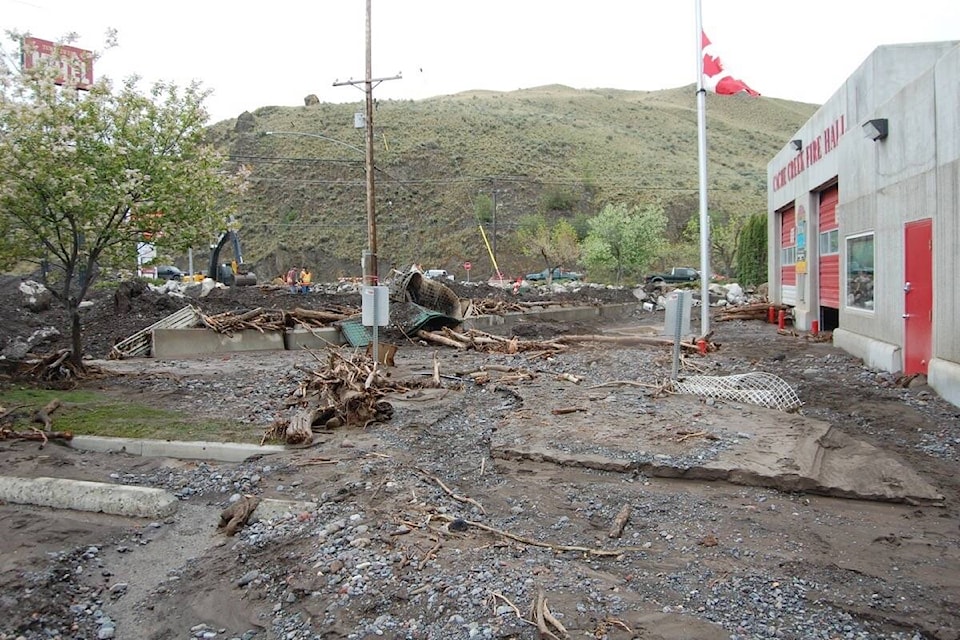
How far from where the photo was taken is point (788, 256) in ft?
80.4

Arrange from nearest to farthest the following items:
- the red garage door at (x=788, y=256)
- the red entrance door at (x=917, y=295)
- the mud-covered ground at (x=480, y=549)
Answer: the mud-covered ground at (x=480, y=549) < the red entrance door at (x=917, y=295) < the red garage door at (x=788, y=256)

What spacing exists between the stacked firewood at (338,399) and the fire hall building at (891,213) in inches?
284

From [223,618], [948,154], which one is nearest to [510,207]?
[948,154]

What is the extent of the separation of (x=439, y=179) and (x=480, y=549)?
64.5 m

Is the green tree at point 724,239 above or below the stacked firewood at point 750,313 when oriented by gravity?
above

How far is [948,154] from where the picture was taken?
390 inches

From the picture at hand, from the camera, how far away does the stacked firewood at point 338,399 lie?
Answer: 337 inches

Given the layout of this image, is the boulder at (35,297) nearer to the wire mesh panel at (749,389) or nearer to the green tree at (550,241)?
the wire mesh panel at (749,389)

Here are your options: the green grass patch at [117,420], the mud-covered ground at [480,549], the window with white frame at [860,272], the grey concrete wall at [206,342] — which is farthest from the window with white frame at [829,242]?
the green grass patch at [117,420]

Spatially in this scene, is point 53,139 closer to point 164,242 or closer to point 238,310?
point 164,242

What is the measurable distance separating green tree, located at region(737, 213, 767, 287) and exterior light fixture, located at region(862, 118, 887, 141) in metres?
26.5

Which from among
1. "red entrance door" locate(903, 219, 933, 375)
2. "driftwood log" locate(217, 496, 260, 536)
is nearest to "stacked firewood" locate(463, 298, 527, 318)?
"red entrance door" locate(903, 219, 933, 375)

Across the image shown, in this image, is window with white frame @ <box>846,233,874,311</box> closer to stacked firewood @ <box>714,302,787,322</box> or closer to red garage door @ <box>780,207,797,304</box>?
red garage door @ <box>780,207,797,304</box>

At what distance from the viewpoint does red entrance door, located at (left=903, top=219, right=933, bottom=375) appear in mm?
10812
